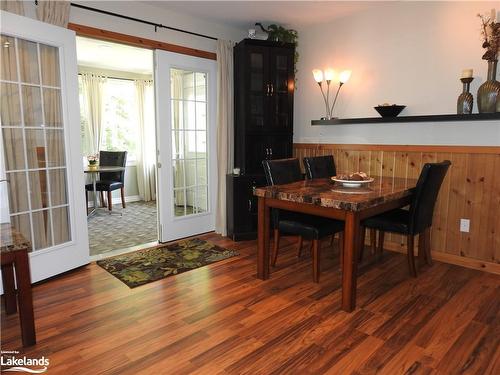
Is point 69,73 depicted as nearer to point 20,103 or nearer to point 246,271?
point 20,103

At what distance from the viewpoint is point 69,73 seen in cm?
289

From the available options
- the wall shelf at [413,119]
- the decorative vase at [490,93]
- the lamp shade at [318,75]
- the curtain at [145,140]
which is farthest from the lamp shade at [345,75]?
the curtain at [145,140]

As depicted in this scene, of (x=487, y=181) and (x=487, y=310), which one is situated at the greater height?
(x=487, y=181)

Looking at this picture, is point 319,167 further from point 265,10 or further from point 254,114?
point 265,10

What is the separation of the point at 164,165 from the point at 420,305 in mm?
2767

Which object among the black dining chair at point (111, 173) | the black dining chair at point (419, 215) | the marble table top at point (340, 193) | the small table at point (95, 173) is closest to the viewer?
the marble table top at point (340, 193)

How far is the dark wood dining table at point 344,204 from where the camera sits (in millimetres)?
2246

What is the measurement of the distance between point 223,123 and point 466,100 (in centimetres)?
245

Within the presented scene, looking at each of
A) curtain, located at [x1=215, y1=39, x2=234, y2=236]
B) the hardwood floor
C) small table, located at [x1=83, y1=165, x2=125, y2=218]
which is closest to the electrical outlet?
the hardwood floor

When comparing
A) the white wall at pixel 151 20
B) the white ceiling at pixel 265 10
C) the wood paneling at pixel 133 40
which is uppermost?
the white ceiling at pixel 265 10

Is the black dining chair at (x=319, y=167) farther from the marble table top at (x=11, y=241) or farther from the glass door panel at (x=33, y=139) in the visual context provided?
the marble table top at (x=11, y=241)

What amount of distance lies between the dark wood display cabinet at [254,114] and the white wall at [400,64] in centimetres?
37

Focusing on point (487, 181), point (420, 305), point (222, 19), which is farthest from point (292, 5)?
point (420, 305)

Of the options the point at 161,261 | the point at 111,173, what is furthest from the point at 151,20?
the point at 111,173
